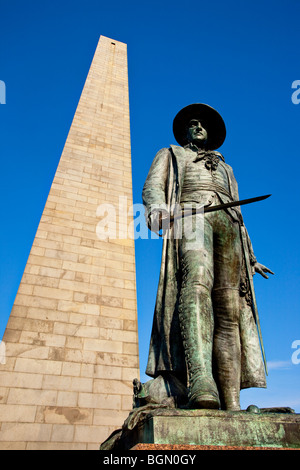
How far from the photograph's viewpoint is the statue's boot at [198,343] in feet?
6.70

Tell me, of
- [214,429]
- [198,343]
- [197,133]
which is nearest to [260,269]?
[198,343]

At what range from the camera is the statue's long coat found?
267cm

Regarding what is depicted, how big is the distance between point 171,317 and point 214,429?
1058 millimetres

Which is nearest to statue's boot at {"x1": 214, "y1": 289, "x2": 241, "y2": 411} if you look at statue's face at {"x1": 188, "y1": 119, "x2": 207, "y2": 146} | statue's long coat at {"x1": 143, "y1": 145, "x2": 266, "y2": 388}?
statue's long coat at {"x1": 143, "y1": 145, "x2": 266, "y2": 388}

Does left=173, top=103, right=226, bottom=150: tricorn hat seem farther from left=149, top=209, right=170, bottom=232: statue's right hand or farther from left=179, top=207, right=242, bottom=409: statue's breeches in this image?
left=149, top=209, right=170, bottom=232: statue's right hand

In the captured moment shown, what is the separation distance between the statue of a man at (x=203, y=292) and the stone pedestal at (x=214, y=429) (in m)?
0.18

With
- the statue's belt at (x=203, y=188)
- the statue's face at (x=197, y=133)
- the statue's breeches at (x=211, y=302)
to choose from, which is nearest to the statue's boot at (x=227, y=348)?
the statue's breeches at (x=211, y=302)

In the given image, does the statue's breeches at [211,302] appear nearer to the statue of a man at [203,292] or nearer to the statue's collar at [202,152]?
the statue of a man at [203,292]

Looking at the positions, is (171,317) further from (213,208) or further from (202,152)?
(202,152)

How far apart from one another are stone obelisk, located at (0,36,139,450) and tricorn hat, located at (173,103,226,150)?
4.76m

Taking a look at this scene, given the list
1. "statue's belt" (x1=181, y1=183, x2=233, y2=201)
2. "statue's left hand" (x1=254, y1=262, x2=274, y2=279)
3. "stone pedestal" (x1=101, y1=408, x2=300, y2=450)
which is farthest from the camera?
"statue's left hand" (x1=254, y1=262, x2=274, y2=279)

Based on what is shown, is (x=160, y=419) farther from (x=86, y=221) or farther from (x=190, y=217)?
(x=86, y=221)

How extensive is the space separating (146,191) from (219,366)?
1.68m
